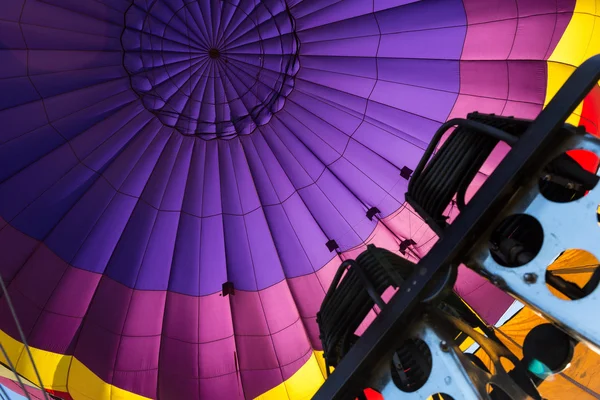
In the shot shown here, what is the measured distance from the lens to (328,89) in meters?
4.99

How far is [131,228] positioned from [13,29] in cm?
203

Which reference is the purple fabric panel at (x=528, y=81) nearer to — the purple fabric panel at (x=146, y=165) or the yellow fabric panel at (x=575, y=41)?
the yellow fabric panel at (x=575, y=41)

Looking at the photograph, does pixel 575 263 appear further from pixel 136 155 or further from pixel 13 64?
pixel 13 64

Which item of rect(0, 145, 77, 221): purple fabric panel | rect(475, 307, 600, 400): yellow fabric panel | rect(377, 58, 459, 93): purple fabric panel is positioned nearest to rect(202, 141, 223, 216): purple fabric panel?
rect(0, 145, 77, 221): purple fabric panel

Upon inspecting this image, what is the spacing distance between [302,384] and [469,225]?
3793 mm

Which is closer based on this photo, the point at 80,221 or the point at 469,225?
the point at 469,225

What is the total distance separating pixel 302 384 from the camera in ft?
17.2

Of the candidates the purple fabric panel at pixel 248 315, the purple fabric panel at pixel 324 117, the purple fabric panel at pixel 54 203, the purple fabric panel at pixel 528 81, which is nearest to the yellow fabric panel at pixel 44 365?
the purple fabric panel at pixel 54 203

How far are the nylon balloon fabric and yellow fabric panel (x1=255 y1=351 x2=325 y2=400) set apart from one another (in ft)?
0.07

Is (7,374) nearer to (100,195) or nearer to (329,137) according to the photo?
(100,195)

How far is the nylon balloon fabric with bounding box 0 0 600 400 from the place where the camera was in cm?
451

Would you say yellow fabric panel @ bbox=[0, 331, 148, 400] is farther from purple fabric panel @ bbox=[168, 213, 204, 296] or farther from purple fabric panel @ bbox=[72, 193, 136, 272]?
purple fabric panel @ bbox=[168, 213, 204, 296]

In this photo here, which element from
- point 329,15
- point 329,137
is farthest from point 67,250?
point 329,15

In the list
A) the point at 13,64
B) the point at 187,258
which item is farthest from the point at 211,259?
the point at 13,64
